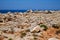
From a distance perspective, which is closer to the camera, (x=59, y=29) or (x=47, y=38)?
(x=47, y=38)

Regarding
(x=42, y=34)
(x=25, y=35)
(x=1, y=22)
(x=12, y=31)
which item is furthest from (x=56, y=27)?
(x=1, y=22)

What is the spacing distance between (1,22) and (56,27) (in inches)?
260

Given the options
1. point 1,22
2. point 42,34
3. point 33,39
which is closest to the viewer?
point 33,39

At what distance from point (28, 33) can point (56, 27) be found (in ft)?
6.96

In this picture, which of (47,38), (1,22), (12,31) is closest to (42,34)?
(47,38)

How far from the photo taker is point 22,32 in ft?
42.8

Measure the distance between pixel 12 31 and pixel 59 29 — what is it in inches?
140

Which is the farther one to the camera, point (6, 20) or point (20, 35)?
point (6, 20)

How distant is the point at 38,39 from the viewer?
11180mm

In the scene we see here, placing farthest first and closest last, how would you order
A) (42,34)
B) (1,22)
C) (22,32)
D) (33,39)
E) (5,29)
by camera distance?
(1,22) → (5,29) → (22,32) → (42,34) → (33,39)

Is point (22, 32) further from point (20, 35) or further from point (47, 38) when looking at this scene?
point (47, 38)

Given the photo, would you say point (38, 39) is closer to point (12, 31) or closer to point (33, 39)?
point (33, 39)

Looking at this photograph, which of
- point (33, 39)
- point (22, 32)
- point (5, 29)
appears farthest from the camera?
point (5, 29)

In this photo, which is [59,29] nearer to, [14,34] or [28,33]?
[28,33]
